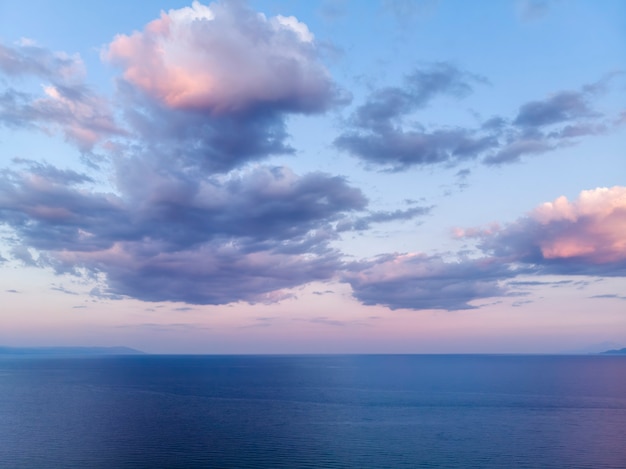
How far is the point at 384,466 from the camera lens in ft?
171

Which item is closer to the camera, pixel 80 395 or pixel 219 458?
pixel 219 458

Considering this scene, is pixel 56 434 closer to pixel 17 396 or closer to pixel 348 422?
pixel 348 422

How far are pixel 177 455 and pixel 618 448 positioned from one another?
49.4m

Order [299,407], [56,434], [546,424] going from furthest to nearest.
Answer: [299,407], [546,424], [56,434]

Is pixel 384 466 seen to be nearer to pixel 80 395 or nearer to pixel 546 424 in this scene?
pixel 546 424

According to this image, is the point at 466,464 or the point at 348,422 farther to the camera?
the point at 348,422

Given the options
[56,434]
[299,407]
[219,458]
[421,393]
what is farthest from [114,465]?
[421,393]

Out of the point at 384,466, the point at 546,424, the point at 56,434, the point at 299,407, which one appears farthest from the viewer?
the point at 299,407

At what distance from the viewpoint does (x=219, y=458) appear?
5547cm

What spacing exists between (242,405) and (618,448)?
6149cm

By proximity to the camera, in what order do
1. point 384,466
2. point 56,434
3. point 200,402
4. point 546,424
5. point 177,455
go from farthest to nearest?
1. point 200,402
2. point 546,424
3. point 56,434
4. point 177,455
5. point 384,466

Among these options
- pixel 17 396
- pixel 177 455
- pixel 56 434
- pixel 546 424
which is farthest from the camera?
pixel 17 396

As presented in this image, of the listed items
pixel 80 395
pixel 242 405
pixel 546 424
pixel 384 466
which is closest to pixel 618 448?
pixel 546 424

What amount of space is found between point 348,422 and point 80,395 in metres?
69.1
